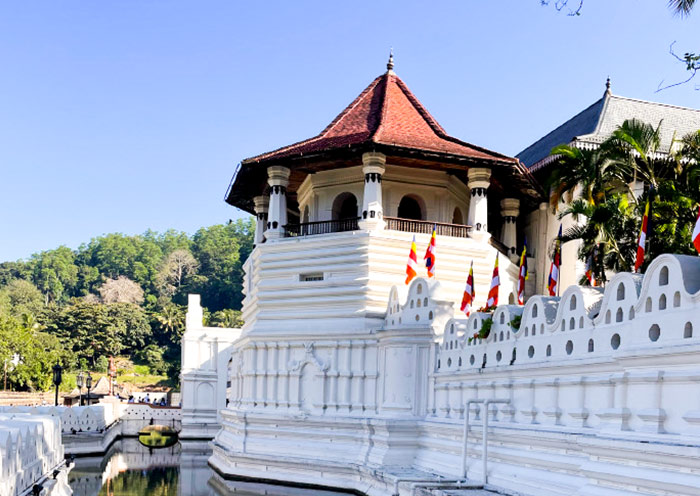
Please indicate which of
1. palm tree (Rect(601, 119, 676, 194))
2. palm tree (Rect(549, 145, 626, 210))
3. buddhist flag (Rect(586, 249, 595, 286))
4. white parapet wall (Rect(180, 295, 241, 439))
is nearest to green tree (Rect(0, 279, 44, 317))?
white parapet wall (Rect(180, 295, 241, 439))

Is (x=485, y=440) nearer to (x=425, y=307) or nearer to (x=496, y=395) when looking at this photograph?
(x=496, y=395)

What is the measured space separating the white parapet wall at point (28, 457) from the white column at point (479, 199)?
12.6 metres

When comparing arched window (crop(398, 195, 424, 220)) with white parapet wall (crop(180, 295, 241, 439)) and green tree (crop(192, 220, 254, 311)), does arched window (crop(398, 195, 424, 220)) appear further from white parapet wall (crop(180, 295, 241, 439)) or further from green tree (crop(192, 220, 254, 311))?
green tree (crop(192, 220, 254, 311))

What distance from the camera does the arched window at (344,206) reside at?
24.8m

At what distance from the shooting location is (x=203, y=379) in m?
39.8

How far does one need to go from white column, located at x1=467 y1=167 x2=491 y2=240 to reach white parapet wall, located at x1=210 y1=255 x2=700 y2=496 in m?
3.64

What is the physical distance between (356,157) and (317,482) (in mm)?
8852

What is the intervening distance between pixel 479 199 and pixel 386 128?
3.33 meters

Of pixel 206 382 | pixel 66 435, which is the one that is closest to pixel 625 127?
pixel 66 435

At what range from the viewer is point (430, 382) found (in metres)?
19.1

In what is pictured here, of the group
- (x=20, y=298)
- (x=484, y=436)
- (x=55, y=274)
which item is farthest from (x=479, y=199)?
(x=55, y=274)

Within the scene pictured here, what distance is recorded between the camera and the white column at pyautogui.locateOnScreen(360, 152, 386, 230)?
21.9 metres

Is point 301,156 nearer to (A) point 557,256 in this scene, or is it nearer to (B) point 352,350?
(B) point 352,350

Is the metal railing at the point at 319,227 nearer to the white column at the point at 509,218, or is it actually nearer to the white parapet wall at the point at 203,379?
the white column at the point at 509,218
